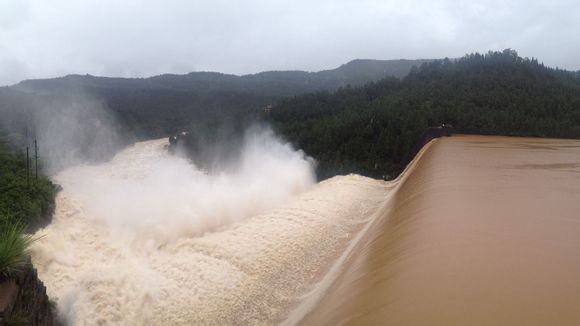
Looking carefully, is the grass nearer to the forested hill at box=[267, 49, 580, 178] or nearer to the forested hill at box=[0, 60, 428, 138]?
the forested hill at box=[267, 49, 580, 178]

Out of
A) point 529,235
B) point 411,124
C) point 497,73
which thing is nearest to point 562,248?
point 529,235

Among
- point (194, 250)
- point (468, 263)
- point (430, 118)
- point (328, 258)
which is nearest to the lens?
point (468, 263)

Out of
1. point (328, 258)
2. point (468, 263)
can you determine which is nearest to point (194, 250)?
point (328, 258)

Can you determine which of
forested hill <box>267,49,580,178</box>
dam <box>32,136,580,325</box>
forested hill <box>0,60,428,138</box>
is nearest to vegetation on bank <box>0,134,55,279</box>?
dam <box>32,136,580,325</box>

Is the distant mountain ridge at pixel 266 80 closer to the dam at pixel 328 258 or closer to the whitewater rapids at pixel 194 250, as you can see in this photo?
the whitewater rapids at pixel 194 250

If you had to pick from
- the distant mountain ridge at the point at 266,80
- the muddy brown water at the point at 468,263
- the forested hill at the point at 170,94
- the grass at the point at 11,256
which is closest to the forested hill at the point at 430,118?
the muddy brown water at the point at 468,263

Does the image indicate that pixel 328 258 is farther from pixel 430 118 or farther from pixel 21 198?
pixel 430 118
